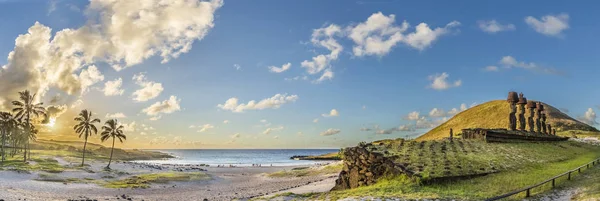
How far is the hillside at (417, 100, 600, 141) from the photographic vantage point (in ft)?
430

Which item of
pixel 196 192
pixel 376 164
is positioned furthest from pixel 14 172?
pixel 376 164

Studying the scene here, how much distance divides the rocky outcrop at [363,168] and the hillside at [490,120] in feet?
320

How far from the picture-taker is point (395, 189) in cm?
2519

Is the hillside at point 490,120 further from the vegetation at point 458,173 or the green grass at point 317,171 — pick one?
the vegetation at point 458,173

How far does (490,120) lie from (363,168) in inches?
4691

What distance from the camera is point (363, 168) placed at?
101 ft

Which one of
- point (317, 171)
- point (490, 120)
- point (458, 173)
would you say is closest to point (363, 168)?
point (458, 173)

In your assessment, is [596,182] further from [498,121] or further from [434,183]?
[498,121]

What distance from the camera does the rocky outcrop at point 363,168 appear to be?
95.1ft

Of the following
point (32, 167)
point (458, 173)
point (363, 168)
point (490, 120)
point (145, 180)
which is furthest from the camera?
point (490, 120)

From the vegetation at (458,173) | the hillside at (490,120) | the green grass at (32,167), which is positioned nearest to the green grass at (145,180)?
the green grass at (32,167)

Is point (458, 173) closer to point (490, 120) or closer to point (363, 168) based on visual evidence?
point (363, 168)

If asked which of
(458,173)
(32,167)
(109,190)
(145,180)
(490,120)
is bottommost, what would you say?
(109,190)

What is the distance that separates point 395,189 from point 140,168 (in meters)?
67.7
